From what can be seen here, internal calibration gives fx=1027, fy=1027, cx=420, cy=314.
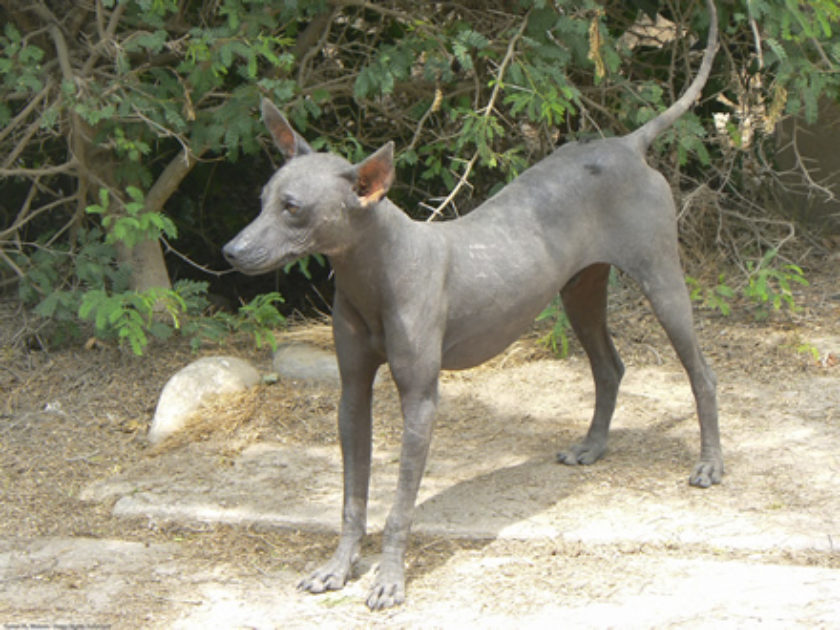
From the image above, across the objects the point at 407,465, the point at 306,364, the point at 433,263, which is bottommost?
the point at 306,364

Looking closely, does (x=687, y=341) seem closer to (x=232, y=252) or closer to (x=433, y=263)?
(x=433, y=263)

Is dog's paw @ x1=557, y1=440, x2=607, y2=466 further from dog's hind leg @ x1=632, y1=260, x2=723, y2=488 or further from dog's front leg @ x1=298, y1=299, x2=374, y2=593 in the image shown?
dog's front leg @ x1=298, y1=299, x2=374, y2=593

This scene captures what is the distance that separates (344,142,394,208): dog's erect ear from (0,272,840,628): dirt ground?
1414mm

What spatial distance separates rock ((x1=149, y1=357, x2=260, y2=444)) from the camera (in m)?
5.30

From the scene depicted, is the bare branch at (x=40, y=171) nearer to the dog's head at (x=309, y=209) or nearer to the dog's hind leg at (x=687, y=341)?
the dog's head at (x=309, y=209)

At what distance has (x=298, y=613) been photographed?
3539 mm

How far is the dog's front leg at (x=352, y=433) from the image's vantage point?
377 cm

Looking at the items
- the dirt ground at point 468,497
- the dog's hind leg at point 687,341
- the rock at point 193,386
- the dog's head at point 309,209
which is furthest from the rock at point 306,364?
the dog's head at point 309,209

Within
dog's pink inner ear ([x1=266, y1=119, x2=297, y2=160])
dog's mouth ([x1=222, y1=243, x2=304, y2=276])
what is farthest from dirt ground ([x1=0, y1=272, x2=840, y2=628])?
dog's pink inner ear ([x1=266, y1=119, x2=297, y2=160])

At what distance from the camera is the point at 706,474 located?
4.46 metres

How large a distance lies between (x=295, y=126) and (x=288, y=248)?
3241 mm

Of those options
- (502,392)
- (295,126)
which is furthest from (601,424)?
(295,126)

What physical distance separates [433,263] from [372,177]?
0.45 metres

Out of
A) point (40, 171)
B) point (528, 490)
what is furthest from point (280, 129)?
point (40, 171)
